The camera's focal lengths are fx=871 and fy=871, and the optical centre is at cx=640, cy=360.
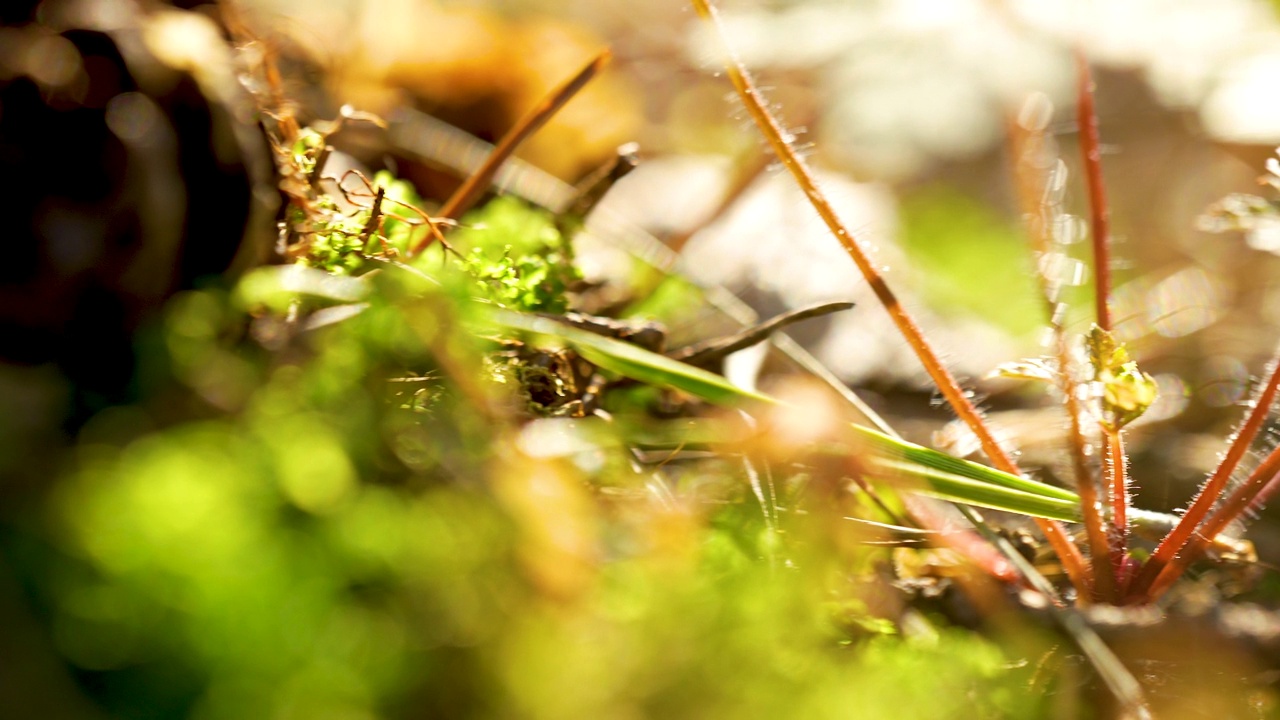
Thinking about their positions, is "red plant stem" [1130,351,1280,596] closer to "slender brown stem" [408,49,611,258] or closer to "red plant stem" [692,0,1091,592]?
"red plant stem" [692,0,1091,592]

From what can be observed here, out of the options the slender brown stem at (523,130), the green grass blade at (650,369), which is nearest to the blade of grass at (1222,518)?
the green grass blade at (650,369)

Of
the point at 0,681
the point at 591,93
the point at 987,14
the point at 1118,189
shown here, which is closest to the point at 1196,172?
the point at 1118,189

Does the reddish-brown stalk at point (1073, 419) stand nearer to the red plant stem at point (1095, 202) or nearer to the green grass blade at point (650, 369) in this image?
the red plant stem at point (1095, 202)

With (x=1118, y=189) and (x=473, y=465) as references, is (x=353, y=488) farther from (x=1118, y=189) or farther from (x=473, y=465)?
(x=1118, y=189)

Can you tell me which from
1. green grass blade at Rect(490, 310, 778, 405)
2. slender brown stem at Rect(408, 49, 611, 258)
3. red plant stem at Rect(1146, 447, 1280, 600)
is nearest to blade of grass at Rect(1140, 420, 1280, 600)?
red plant stem at Rect(1146, 447, 1280, 600)

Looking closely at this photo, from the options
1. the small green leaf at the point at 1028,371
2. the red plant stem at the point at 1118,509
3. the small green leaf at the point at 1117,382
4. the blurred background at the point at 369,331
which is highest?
the small green leaf at the point at 1117,382

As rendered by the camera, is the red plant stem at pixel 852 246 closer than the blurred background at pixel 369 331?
No
